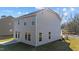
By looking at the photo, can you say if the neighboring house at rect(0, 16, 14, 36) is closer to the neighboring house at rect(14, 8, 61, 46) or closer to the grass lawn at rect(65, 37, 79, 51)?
the neighboring house at rect(14, 8, 61, 46)

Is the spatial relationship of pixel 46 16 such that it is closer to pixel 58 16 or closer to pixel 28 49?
pixel 58 16

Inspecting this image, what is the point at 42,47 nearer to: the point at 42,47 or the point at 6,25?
the point at 42,47

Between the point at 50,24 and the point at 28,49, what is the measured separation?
61cm

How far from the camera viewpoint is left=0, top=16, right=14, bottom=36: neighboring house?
5233mm

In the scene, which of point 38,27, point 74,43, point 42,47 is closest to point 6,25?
point 38,27

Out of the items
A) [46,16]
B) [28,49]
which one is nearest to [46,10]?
[46,16]

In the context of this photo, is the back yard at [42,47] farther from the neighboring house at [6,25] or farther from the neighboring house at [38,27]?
the neighboring house at [6,25]

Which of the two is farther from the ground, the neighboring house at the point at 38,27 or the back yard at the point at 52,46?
the neighboring house at the point at 38,27

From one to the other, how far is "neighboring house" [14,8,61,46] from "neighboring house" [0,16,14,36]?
0.08 meters

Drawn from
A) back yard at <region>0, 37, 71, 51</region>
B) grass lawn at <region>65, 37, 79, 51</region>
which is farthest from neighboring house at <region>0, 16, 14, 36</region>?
grass lawn at <region>65, 37, 79, 51</region>

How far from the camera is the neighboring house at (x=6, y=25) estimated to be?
523 centimetres

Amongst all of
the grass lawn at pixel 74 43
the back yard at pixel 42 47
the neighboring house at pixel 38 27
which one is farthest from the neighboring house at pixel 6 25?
the grass lawn at pixel 74 43

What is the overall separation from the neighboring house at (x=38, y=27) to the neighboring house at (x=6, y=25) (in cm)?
8
